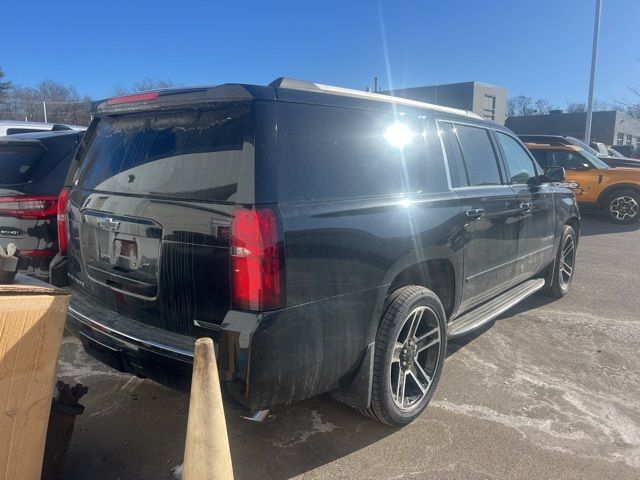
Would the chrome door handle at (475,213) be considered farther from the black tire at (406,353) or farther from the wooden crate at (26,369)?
the wooden crate at (26,369)

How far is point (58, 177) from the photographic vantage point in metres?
4.48

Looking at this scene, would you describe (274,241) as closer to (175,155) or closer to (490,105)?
(175,155)

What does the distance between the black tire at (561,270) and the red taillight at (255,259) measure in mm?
4426

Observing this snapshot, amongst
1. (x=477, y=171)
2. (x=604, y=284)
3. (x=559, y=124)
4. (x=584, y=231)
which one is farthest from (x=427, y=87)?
(x=477, y=171)

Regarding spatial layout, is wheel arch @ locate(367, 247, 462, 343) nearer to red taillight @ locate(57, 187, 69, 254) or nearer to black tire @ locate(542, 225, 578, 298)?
red taillight @ locate(57, 187, 69, 254)

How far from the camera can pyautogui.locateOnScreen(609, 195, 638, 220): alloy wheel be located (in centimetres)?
1186

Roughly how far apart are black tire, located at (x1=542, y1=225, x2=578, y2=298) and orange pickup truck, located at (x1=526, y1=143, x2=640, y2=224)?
639 centimetres

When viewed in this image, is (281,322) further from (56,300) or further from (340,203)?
(56,300)

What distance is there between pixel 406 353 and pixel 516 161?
2619mm

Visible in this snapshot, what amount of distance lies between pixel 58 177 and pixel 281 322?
10.4ft

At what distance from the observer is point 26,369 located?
2121mm

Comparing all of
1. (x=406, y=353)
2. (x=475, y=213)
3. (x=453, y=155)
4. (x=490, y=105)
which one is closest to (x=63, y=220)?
(x=406, y=353)

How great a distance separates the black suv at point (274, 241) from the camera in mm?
2312

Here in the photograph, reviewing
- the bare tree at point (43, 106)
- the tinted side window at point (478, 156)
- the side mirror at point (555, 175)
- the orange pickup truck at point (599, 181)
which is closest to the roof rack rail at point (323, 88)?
the tinted side window at point (478, 156)
